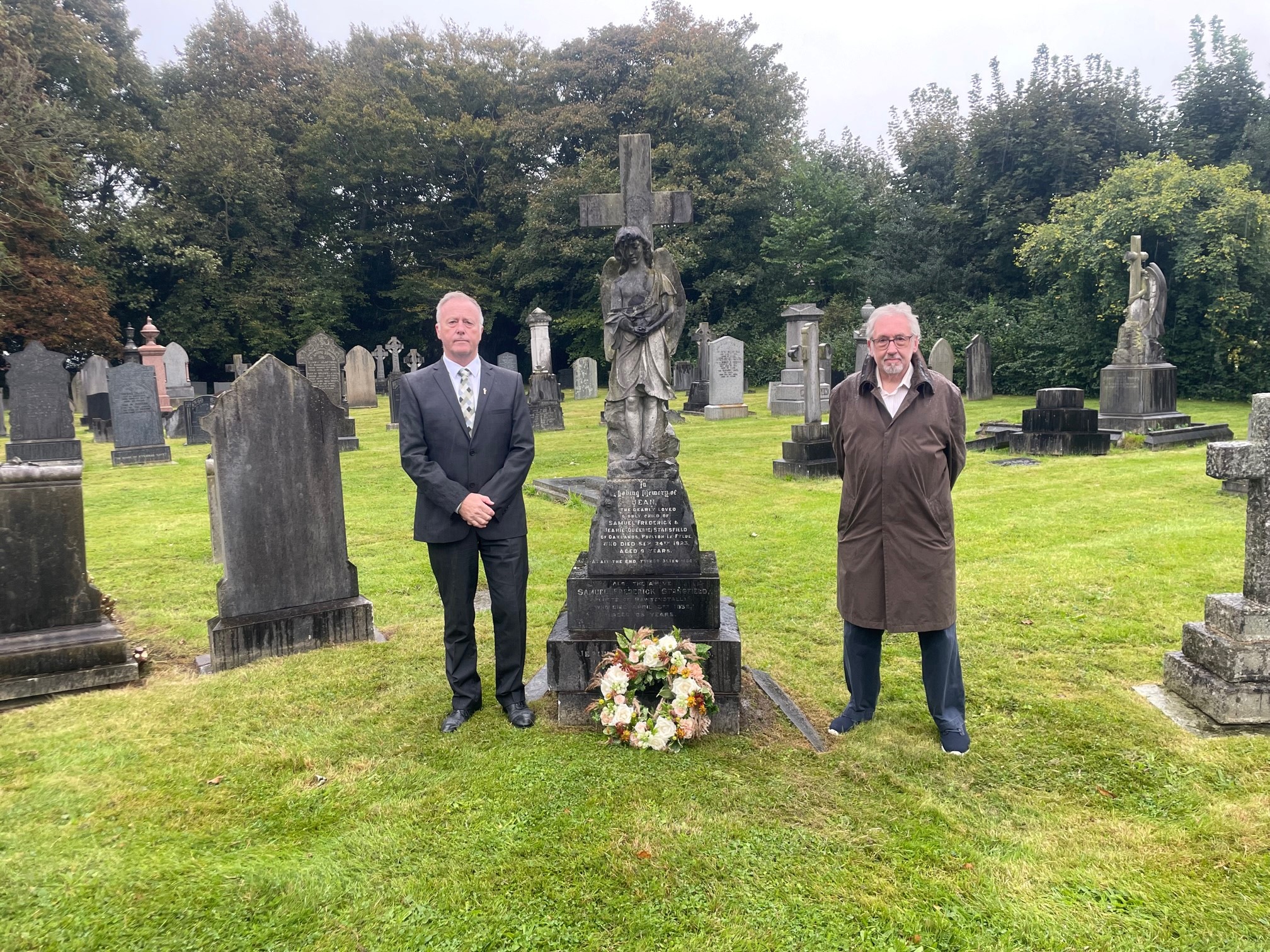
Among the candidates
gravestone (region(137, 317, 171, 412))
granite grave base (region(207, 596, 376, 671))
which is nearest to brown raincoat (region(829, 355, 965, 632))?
granite grave base (region(207, 596, 376, 671))

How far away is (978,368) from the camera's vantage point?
74.3ft

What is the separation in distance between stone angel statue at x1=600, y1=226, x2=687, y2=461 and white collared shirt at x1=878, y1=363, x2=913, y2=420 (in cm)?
120

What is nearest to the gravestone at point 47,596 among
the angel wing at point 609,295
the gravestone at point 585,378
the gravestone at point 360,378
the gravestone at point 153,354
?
the angel wing at point 609,295

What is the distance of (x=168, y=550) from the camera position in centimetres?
819

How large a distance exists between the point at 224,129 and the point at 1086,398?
3296cm

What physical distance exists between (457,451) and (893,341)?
2.12 metres

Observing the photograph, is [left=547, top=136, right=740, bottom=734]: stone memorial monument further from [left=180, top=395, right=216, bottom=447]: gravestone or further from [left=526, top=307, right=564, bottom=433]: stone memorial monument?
[left=180, top=395, right=216, bottom=447]: gravestone

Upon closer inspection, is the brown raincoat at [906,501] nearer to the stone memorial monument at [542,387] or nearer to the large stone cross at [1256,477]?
the large stone cross at [1256,477]

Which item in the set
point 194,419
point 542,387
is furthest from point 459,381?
point 194,419

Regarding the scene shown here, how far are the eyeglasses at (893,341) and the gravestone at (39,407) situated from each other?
1379cm

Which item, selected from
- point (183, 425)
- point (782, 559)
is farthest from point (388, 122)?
point (782, 559)

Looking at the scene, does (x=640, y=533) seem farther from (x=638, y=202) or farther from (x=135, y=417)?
(x=135, y=417)

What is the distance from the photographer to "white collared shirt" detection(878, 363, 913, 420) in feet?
12.2

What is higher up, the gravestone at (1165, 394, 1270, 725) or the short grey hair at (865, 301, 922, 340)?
the short grey hair at (865, 301, 922, 340)
